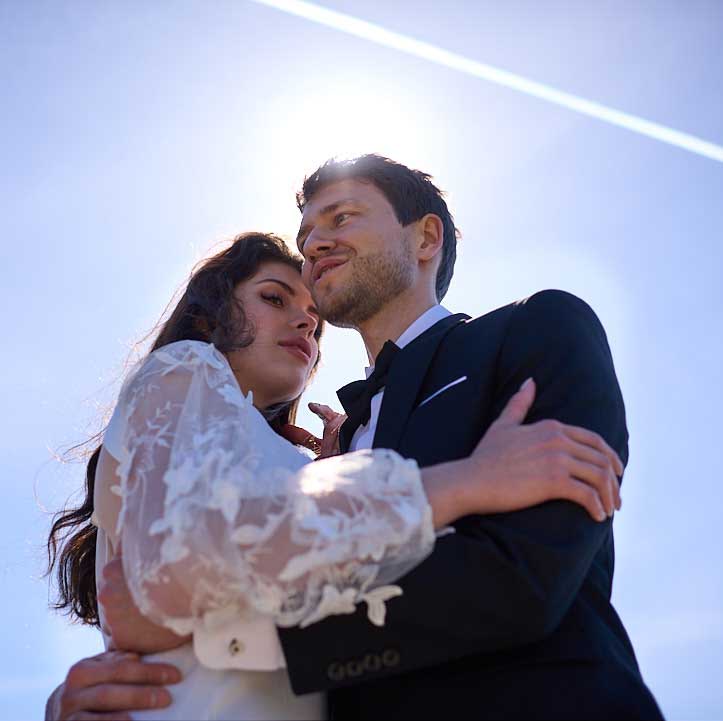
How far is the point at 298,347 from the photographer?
5047mm

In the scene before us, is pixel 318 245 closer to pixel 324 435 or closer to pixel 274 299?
pixel 274 299

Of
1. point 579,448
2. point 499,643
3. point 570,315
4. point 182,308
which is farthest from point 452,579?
point 182,308

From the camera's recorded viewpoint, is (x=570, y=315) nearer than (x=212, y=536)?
No

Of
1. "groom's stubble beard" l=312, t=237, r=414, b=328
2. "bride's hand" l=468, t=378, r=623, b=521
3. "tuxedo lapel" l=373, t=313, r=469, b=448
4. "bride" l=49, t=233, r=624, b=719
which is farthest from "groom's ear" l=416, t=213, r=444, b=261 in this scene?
"bride's hand" l=468, t=378, r=623, b=521

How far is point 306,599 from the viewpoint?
93.5 inches

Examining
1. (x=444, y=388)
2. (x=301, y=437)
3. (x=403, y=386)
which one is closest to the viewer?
(x=444, y=388)

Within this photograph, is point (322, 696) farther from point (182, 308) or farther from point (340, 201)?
point (340, 201)

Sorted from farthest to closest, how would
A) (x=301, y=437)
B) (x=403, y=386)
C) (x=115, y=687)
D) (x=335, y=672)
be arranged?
(x=301, y=437), (x=403, y=386), (x=115, y=687), (x=335, y=672)

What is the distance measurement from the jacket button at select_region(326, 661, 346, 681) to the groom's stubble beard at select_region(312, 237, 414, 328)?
2715 millimetres

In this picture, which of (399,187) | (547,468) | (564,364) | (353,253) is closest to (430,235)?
(399,187)

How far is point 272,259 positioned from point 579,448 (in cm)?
306

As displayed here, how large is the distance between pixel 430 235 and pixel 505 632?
133 inches

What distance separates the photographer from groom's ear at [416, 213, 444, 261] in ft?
17.6

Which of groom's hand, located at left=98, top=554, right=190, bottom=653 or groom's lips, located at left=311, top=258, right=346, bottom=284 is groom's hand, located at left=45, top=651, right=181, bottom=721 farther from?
groom's lips, located at left=311, top=258, right=346, bottom=284
